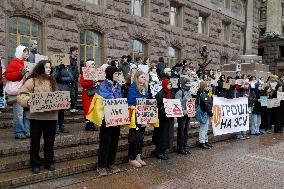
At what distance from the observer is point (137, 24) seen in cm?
1886

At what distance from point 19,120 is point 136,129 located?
246cm

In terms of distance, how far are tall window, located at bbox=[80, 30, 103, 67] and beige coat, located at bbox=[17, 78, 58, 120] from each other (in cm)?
1015

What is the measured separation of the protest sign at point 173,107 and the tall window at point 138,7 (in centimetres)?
1141

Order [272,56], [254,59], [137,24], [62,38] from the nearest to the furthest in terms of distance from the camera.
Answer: [62,38] → [137,24] → [254,59] → [272,56]

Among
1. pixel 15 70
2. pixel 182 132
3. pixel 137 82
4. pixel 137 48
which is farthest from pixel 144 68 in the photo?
pixel 137 48

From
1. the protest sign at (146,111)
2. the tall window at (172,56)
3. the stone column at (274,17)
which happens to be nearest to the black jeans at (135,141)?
the protest sign at (146,111)

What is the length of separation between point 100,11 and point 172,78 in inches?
371

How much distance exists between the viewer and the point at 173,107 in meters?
8.30

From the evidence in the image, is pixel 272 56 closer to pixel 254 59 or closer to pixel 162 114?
pixel 254 59

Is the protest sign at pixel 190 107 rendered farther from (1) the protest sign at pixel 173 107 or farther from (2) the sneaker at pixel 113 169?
(2) the sneaker at pixel 113 169

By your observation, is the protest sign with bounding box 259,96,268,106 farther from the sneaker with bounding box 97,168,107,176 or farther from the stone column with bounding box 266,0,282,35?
the stone column with bounding box 266,0,282,35

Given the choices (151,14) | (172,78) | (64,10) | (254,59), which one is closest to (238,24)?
(254,59)

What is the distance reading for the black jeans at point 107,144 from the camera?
6.73 m

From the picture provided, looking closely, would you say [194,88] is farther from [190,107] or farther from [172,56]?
[172,56]
